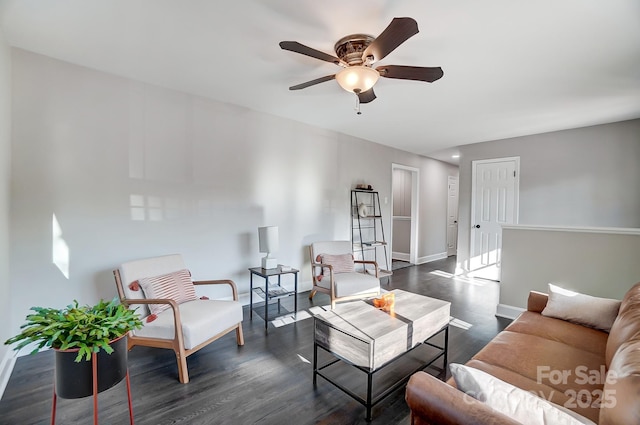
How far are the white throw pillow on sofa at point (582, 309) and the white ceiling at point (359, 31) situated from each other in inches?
78.2

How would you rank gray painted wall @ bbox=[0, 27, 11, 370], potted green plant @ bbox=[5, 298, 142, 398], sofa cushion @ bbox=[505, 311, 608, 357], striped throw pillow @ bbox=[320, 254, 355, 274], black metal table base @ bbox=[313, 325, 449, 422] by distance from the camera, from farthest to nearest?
striped throw pillow @ bbox=[320, 254, 355, 274]
gray painted wall @ bbox=[0, 27, 11, 370]
sofa cushion @ bbox=[505, 311, 608, 357]
black metal table base @ bbox=[313, 325, 449, 422]
potted green plant @ bbox=[5, 298, 142, 398]

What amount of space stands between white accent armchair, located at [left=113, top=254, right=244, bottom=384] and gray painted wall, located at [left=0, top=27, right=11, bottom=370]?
0.75m

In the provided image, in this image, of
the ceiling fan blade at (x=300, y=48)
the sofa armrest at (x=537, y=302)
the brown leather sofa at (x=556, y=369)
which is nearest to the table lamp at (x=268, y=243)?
the ceiling fan blade at (x=300, y=48)

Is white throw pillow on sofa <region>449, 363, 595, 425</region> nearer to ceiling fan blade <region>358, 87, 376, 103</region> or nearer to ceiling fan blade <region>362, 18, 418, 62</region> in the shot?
ceiling fan blade <region>362, 18, 418, 62</region>

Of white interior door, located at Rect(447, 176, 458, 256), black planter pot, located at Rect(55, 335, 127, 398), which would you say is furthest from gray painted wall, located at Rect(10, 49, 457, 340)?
white interior door, located at Rect(447, 176, 458, 256)

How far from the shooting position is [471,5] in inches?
71.4

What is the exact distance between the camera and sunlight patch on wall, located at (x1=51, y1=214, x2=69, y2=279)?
2.53 m

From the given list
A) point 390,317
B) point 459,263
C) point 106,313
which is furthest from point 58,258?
point 459,263

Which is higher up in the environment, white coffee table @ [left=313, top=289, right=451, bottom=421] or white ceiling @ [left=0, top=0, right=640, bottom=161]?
white ceiling @ [left=0, top=0, right=640, bottom=161]

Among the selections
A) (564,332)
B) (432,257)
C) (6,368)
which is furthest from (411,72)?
(432,257)

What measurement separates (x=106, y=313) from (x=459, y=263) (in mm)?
5733

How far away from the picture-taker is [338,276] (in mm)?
3707

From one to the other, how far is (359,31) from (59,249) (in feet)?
10.4

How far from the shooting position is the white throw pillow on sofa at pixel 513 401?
93cm
